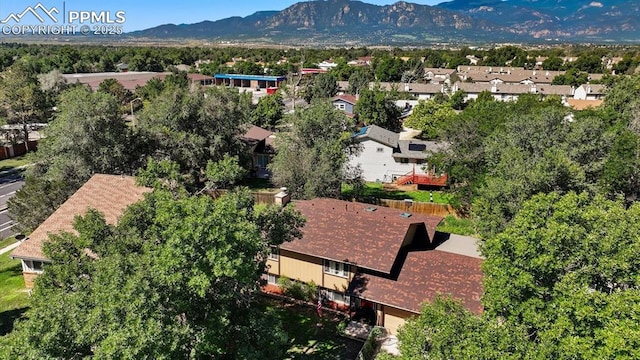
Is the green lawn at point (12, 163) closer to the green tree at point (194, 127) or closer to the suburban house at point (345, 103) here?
the green tree at point (194, 127)

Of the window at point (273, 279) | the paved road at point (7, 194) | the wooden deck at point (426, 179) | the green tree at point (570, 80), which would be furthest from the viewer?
the green tree at point (570, 80)

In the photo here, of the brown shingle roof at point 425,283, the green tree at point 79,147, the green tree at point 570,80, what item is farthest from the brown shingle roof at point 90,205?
the green tree at point 570,80

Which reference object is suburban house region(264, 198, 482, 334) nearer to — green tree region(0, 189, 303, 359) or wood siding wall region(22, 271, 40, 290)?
green tree region(0, 189, 303, 359)

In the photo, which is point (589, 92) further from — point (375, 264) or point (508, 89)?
point (375, 264)

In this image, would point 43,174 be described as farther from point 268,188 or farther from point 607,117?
point 607,117

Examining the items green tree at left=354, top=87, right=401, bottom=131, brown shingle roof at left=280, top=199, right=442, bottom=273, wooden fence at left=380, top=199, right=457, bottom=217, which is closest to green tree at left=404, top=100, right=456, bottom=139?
green tree at left=354, top=87, right=401, bottom=131

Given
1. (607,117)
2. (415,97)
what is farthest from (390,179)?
(415,97)
